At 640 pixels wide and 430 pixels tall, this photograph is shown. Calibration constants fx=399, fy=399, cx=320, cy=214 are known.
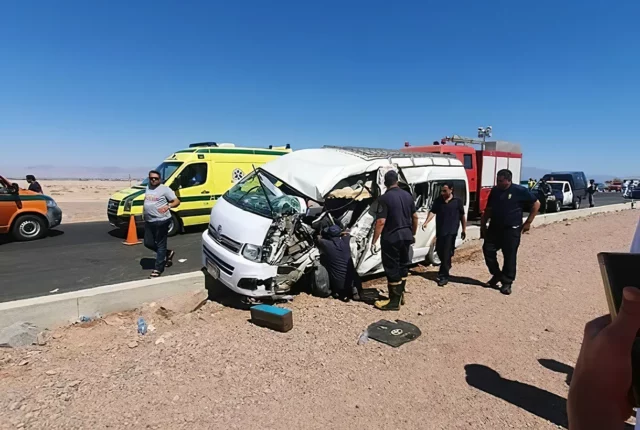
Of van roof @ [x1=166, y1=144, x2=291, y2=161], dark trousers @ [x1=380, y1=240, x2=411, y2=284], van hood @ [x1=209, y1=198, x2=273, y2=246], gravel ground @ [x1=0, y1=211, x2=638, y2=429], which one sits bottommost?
gravel ground @ [x1=0, y1=211, x2=638, y2=429]

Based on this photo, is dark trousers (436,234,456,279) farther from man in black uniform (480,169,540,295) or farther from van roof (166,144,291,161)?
van roof (166,144,291,161)

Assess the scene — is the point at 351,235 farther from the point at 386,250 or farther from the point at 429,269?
the point at 429,269

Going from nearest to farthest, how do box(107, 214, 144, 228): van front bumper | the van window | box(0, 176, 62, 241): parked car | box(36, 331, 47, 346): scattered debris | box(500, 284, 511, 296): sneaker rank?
box(36, 331, 47, 346): scattered debris, box(500, 284, 511, 296): sneaker, box(0, 176, 62, 241): parked car, box(107, 214, 144, 228): van front bumper, the van window

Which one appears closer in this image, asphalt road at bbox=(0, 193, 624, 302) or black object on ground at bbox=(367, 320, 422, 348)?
black object on ground at bbox=(367, 320, 422, 348)

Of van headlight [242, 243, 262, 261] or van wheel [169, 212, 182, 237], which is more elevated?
van headlight [242, 243, 262, 261]

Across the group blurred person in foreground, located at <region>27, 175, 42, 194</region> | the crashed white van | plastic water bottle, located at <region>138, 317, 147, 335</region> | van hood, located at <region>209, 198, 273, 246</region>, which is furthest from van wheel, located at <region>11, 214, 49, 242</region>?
plastic water bottle, located at <region>138, 317, 147, 335</region>

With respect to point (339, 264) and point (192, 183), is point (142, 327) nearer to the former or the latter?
point (339, 264)

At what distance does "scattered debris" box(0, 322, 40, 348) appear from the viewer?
4156 millimetres

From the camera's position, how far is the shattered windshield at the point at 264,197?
568 cm

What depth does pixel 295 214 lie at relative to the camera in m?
5.68

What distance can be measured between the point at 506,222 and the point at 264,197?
369cm

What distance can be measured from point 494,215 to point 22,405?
241 inches

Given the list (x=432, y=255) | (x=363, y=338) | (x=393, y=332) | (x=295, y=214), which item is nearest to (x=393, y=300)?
(x=393, y=332)

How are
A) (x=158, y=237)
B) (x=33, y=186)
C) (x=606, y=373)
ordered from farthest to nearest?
(x=33, y=186), (x=158, y=237), (x=606, y=373)
